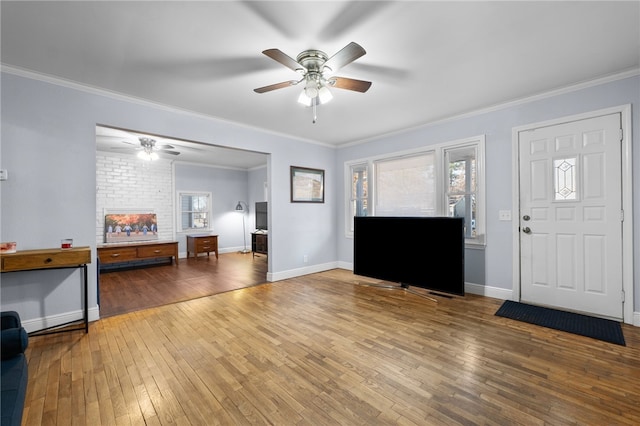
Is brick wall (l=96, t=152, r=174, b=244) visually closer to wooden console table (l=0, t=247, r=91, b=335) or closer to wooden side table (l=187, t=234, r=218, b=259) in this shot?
wooden side table (l=187, t=234, r=218, b=259)

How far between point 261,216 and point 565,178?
6.17 meters

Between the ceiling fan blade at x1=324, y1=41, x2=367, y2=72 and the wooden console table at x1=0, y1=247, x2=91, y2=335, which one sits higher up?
the ceiling fan blade at x1=324, y1=41, x2=367, y2=72

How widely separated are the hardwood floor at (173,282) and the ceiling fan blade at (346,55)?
3455mm

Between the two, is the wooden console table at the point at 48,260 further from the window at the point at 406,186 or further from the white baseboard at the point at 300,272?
the window at the point at 406,186

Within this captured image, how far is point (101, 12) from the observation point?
6.23 feet

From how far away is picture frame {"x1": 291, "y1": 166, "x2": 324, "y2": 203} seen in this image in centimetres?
502

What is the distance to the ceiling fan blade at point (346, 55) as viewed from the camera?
1.89m

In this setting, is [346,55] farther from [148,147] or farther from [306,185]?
[148,147]

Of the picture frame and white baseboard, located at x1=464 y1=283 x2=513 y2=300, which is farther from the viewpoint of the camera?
the picture frame

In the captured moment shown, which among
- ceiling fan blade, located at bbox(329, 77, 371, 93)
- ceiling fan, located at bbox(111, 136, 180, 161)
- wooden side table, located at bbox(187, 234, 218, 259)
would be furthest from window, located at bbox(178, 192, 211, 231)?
ceiling fan blade, located at bbox(329, 77, 371, 93)

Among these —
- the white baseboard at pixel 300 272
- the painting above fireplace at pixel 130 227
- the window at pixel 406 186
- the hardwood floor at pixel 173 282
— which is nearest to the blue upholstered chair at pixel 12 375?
the hardwood floor at pixel 173 282

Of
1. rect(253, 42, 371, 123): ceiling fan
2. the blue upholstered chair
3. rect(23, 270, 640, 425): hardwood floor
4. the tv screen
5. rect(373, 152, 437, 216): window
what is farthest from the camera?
the tv screen

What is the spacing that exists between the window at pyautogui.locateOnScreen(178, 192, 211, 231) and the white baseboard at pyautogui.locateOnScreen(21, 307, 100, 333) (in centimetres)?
459

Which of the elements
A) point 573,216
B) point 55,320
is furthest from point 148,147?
point 573,216
